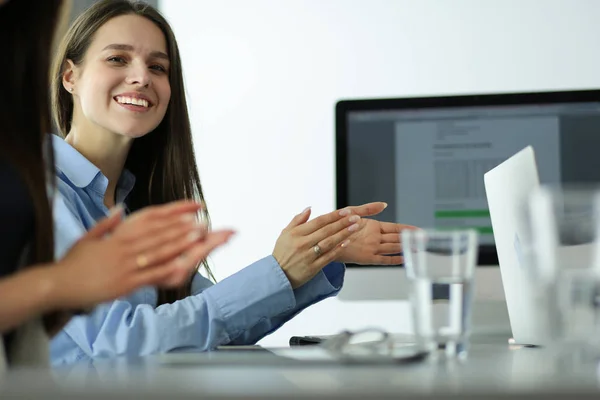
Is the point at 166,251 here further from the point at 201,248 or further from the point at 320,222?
the point at 320,222

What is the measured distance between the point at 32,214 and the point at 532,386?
0.67m

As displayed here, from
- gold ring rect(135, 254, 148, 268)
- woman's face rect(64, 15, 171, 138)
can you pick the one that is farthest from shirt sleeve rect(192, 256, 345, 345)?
gold ring rect(135, 254, 148, 268)

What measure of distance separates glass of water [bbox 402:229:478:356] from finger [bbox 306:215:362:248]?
66cm

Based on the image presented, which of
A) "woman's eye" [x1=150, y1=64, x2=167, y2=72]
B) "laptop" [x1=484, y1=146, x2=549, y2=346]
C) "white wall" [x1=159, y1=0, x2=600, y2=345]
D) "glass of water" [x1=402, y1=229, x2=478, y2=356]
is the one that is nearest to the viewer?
"glass of water" [x1=402, y1=229, x2=478, y2=356]

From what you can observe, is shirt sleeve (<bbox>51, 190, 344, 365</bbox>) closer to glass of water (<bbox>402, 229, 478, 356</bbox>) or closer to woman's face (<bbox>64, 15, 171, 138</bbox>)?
woman's face (<bbox>64, 15, 171, 138</bbox>)

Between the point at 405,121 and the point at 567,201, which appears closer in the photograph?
the point at 567,201

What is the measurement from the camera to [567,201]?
2.63ft

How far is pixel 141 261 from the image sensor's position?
81 cm

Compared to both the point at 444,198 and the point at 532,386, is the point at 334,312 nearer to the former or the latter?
the point at 444,198

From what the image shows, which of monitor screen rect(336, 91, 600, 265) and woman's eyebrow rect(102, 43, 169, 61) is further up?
woman's eyebrow rect(102, 43, 169, 61)

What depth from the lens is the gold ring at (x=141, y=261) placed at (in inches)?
31.7

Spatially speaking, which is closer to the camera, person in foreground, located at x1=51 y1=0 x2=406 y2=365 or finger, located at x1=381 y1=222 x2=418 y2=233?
person in foreground, located at x1=51 y1=0 x2=406 y2=365

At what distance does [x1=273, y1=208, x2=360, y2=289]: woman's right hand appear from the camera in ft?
5.23

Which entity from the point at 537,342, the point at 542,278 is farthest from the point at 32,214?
the point at 537,342
